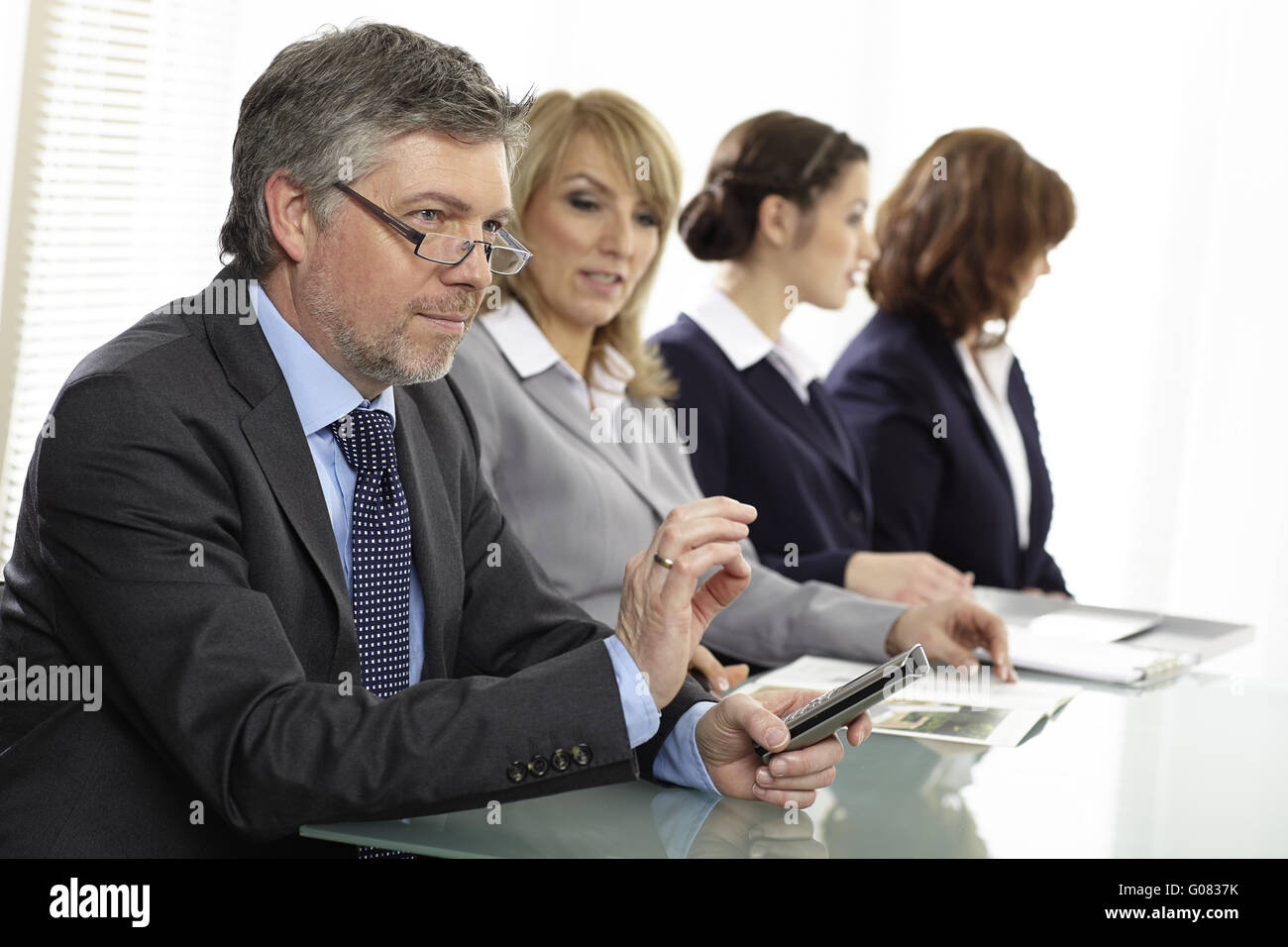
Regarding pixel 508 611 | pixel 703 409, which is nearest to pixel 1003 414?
pixel 703 409

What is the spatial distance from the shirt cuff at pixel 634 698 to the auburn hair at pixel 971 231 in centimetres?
241

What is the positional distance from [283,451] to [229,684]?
293mm

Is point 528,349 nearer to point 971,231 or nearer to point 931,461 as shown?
point 931,461

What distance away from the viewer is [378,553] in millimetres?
1601

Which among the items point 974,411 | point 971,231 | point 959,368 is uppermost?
point 971,231

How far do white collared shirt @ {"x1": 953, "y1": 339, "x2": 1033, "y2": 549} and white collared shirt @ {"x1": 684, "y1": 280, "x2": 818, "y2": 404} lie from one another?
0.57 meters

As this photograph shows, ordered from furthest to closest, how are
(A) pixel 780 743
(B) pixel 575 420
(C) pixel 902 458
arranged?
1. (C) pixel 902 458
2. (B) pixel 575 420
3. (A) pixel 780 743

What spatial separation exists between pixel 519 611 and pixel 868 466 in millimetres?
1837

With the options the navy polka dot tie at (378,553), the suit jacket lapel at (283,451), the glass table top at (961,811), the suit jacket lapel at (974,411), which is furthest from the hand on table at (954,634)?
the suit jacket lapel at (974,411)

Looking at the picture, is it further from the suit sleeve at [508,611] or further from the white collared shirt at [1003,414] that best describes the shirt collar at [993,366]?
the suit sleeve at [508,611]

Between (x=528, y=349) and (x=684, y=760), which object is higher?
(x=528, y=349)

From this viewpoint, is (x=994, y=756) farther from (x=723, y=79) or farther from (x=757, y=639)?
(x=723, y=79)

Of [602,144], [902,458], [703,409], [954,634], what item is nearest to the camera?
[954,634]

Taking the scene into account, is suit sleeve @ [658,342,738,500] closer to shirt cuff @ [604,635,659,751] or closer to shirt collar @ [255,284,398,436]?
shirt collar @ [255,284,398,436]
